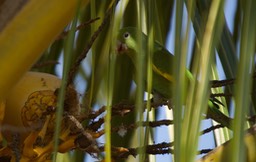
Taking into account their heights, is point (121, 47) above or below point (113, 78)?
above

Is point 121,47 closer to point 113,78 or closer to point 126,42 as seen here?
point 126,42

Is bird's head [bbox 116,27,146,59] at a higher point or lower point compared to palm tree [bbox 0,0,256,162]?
higher

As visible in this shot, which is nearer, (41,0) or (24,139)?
(41,0)

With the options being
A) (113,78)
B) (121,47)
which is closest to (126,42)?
(121,47)

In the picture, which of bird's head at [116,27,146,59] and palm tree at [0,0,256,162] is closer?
palm tree at [0,0,256,162]

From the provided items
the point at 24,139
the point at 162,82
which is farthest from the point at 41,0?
the point at 162,82

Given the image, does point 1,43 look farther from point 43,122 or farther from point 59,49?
point 59,49

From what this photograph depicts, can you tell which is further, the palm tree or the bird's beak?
the bird's beak

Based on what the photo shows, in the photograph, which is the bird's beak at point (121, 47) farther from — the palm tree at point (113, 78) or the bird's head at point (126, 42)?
the palm tree at point (113, 78)

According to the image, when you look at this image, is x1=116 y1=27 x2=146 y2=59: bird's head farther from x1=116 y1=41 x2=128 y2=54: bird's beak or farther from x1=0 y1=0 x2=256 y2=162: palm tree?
x1=0 y1=0 x2=256 y2=162: palm tree

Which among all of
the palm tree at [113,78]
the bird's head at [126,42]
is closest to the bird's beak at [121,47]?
the bird's head at [126,42]

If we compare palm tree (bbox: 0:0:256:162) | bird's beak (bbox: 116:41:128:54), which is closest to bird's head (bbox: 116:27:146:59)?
bird's beak (bbox: 116:41:128:54)
